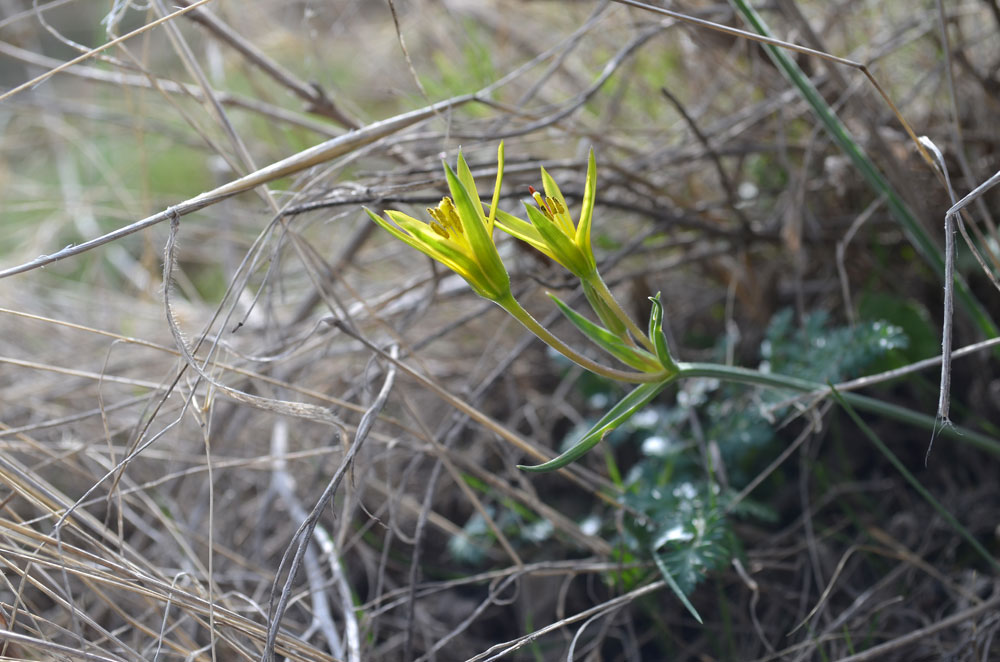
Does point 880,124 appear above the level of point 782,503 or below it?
above

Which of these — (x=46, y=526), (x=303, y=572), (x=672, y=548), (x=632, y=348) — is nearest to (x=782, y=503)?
(x=672, y=548)

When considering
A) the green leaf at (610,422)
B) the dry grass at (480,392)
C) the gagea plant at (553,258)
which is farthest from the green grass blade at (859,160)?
the green leaf at (610,422)

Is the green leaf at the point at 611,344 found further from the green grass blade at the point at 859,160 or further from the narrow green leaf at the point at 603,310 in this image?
the green grass blade at the point at 859,160

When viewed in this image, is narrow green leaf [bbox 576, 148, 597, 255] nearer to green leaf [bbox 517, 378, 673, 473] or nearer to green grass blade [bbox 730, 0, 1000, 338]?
green leaf [bbox 517, 378, 673, 473]

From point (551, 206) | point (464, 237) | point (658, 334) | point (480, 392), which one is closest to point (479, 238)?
point (464, 237)

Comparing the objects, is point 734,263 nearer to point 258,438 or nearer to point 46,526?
point 258,438

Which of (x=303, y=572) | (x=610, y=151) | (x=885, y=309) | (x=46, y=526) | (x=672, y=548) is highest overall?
(x=610, y=151)

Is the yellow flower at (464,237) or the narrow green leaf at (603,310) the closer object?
the yellow flower at (464,237)
